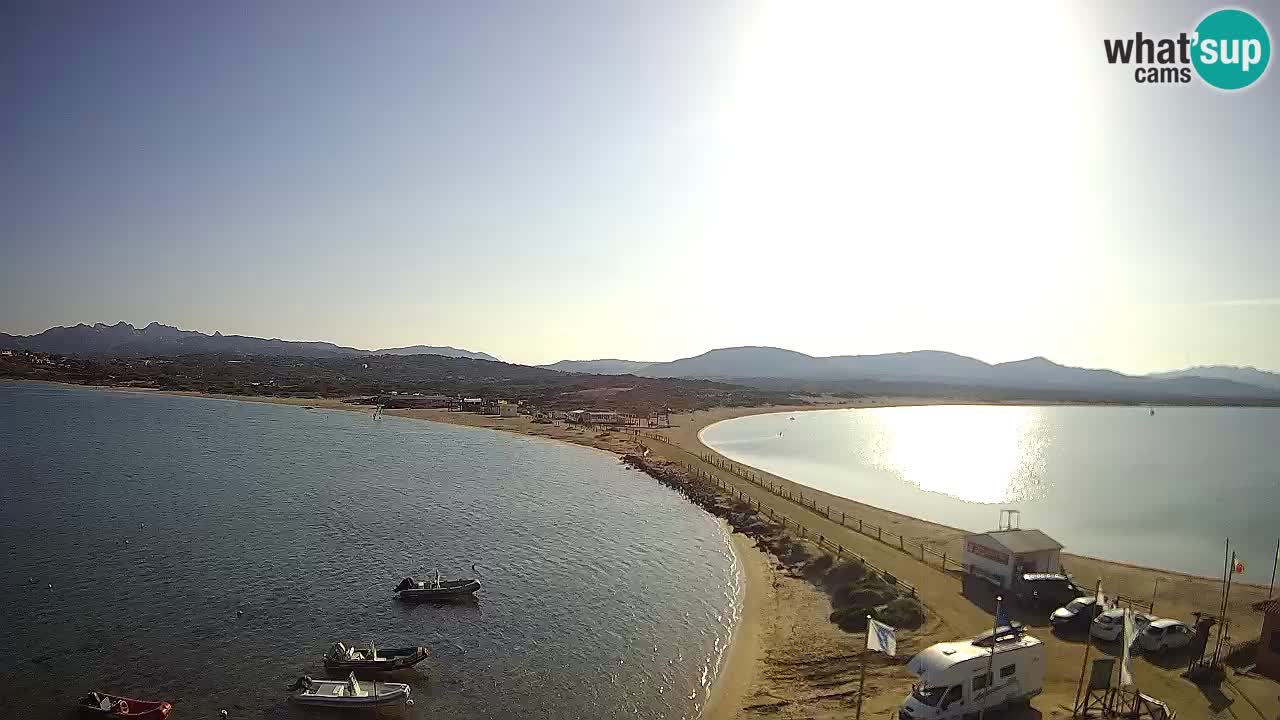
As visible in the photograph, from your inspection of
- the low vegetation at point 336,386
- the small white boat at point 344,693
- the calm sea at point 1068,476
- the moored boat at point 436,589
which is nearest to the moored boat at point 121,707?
the small white boat at point 344,693

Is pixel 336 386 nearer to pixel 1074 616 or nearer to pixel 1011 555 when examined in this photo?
pixel 1011 555

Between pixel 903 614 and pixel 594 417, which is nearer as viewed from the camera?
pixel 903 614

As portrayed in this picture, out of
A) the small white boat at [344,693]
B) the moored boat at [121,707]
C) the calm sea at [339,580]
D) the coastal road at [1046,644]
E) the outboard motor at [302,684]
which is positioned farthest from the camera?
the calm sea at [339,580]

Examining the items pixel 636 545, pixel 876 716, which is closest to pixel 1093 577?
pixel 876 716

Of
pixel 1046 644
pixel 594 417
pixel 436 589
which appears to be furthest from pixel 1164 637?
pixel 594 417

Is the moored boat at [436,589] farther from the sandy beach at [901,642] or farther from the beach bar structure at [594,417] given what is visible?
the beach bar structure at [594,417]

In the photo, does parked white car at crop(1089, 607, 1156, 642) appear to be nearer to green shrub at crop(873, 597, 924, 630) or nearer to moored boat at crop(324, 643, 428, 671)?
green shrub at crop(873, 597, 924, 630)
